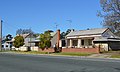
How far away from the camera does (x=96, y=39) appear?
65.6 m

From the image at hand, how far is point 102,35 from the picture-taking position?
6644 centimetres

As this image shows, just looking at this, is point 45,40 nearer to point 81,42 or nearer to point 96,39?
point 81,42

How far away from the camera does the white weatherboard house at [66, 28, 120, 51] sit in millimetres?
63697

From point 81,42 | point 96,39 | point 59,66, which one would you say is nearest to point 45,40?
point 81,42

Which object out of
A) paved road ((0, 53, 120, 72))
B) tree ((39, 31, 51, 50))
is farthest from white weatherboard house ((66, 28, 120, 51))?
paved road ((0, 53, 120, 72))

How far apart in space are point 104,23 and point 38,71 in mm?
33348

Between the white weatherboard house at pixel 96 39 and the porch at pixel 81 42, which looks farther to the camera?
the porch at pixel 81 42

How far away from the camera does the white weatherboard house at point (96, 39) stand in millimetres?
63697

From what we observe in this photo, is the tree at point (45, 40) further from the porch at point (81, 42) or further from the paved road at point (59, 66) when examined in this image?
the paved road at point (59, 66)

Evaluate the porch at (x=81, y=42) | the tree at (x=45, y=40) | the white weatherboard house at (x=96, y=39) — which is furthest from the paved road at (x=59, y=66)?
the porch at (x=81, y=42)

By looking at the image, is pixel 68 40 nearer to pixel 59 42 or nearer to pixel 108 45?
pixel 59 42

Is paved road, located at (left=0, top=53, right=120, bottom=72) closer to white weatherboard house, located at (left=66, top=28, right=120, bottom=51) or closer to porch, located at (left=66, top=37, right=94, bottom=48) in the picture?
white weatherboard house, located at (left=66, top=28, right=120, bottom=51)

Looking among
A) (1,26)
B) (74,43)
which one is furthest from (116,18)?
(1,26)

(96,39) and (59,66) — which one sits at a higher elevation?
(96,39)
